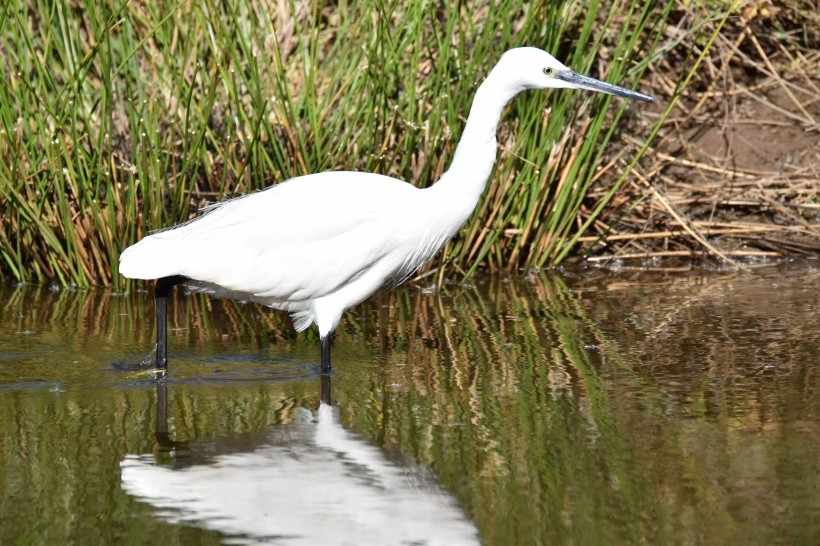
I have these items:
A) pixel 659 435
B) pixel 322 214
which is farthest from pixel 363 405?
pixel 659 435

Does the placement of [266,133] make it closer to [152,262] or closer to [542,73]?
[152,262]

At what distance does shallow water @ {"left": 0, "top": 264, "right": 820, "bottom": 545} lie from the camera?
3781 mm

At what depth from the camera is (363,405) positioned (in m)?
5.10

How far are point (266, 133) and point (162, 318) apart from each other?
209cm

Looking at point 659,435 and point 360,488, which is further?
point 659,435

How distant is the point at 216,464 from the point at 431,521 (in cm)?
92

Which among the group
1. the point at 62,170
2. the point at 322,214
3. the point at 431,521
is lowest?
the point at 431,521

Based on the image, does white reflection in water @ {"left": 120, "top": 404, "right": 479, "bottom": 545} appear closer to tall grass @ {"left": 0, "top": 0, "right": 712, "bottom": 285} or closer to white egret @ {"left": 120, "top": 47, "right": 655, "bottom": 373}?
white egret @ {"left": 120, "top": 47, "right": 655, "bottom": 373}

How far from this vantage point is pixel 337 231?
5484 mm

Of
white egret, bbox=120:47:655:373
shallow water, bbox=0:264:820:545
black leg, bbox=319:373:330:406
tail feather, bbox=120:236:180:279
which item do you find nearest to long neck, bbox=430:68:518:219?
white egret, bbox=120:47:655:373

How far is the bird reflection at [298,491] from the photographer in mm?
3750

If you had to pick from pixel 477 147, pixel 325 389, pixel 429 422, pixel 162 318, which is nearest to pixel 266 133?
pixel 162 318

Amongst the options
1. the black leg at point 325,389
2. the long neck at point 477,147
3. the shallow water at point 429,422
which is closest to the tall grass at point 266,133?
the shallow water at point 429,422

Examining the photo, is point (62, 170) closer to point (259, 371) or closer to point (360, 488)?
point (259, 371)
